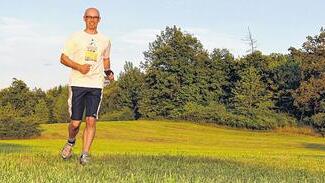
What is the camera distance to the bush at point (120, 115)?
9549cm

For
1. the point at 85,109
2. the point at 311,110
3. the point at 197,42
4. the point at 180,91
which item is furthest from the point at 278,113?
the point at 85,109

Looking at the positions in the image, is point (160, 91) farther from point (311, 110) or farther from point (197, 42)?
point (311, 110)

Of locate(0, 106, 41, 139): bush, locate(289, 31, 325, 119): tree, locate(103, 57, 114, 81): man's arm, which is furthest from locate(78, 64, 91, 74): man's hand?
locate(289, 31, 325, 119): tree

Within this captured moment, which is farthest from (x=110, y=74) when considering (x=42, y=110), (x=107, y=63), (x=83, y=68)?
(x=42, y=110)

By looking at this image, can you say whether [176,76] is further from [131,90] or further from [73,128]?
[73,128]

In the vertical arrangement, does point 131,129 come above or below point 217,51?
below

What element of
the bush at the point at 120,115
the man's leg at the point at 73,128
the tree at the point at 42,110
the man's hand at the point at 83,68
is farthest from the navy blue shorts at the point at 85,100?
the tree at the point at 42,110

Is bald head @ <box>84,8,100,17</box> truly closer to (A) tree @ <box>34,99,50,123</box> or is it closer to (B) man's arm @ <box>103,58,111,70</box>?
(B) man's arm @ <box>103,58,111,70</box>

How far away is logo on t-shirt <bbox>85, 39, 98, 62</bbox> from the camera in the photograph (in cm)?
963

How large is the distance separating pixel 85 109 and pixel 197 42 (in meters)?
94.1

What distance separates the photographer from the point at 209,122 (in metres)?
82.7

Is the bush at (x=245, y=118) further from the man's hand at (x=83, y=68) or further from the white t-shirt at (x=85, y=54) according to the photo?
the man's hand at (x=83, y=68)

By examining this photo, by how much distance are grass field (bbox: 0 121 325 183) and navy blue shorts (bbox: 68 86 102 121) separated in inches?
35.0

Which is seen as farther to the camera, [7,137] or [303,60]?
[303,60]
